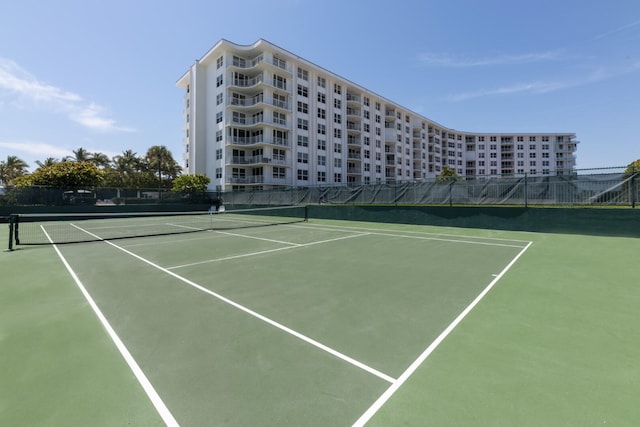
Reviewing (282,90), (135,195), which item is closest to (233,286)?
(135,195)

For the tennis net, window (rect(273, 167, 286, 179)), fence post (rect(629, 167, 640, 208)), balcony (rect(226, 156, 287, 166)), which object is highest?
balcony (rect(226, 156, 287, 166))

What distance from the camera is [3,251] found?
37.0 feet

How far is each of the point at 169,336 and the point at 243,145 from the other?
4434 cm

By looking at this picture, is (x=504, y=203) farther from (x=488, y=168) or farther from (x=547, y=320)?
(x=488, y=168)

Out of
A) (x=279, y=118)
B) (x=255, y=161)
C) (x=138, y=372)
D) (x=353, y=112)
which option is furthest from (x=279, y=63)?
(x=138, y=372)

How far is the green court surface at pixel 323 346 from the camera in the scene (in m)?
2.60

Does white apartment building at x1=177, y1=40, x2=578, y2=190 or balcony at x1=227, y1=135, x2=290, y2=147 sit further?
white apartment building at x1=177, y1=40, x2=578, y2=190

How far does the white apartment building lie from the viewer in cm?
4534

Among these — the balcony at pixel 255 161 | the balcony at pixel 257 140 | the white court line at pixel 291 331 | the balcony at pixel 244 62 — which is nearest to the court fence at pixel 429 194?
the balcony at pixel 255 161

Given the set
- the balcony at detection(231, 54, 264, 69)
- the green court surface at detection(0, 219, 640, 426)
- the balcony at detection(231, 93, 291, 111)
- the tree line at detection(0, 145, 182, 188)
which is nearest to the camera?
the green court surface at detection(0, 219, 640, 426)

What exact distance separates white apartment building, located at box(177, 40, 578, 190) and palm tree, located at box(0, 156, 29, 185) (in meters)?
36.8

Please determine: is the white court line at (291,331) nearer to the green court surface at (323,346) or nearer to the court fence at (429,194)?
the green court surface at (323,346)

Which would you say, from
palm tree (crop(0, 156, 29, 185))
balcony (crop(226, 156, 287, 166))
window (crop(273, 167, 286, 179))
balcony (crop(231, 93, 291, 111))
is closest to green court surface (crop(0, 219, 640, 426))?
balcony (crop(226, 156, 287, 166))

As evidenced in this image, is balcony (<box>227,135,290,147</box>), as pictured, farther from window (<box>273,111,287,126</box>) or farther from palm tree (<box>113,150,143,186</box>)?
palm tree (<box>113,150,143,186</box>)
